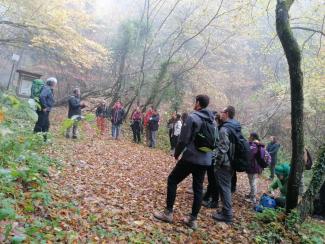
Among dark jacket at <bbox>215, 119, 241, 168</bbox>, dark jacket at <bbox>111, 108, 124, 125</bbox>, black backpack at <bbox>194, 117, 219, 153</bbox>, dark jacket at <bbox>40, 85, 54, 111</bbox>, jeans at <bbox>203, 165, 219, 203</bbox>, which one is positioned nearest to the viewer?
black backpack at <bbox>194, 117, 219, 153</bbox>

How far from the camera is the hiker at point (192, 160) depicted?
15.4 feet

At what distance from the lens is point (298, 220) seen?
5.66 metres

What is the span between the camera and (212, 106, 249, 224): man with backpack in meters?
5.41

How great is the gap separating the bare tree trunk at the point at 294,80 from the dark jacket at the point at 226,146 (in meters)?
1.12

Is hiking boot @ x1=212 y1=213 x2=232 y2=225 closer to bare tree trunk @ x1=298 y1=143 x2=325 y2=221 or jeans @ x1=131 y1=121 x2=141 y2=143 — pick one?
bare tree trunk @ x1=298 y1=143 x2=325 y2=221

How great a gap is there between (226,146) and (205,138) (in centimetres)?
78

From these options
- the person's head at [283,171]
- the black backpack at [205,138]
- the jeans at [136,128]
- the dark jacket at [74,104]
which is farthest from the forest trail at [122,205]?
the jeans at [136,128]

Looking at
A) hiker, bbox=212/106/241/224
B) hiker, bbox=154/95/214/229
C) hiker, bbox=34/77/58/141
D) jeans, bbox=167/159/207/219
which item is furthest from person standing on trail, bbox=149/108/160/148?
jeans, bbox=167/159/207/219

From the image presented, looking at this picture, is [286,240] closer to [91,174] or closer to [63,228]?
[63,228]

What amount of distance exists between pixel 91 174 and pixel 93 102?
16069mm

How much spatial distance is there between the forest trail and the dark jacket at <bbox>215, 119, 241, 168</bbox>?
3.58ft

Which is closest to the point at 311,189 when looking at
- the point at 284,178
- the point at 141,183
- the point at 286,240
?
the point at 284,178

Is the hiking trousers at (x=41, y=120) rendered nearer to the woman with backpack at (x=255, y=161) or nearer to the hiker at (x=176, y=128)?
the woman with backpack at (x=255, y=161)

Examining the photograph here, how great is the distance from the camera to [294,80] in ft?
18.1
